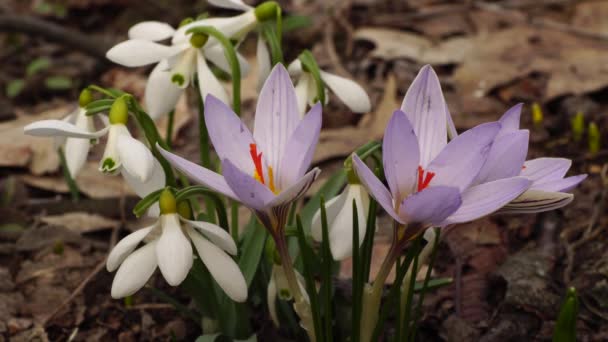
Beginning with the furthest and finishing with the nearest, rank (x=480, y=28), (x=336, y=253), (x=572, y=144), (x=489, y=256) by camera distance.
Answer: (x=480, y=28) < (x=572, y=144) < (x=489, y=256) < (x=336, y=253)

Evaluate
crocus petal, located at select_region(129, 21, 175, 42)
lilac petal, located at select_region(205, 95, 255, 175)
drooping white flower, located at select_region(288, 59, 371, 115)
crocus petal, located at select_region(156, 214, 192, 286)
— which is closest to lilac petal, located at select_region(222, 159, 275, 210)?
lilac petal, located at select_region(205, 95, 255, 175)

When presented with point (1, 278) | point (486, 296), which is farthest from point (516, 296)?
point (1, 278)

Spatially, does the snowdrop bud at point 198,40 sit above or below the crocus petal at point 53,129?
above

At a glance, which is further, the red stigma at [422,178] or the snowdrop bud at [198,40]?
the snowdrop bud at [198,40]

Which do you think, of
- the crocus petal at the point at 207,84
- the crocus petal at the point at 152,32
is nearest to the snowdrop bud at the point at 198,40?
the crocus petal at the point at 207,84

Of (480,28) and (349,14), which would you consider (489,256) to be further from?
(349,14)

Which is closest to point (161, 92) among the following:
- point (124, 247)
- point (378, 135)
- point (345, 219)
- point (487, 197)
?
point (124, 247)

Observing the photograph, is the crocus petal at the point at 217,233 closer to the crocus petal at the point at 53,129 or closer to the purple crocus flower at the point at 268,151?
the purple crocus flower at the point at 268,151
